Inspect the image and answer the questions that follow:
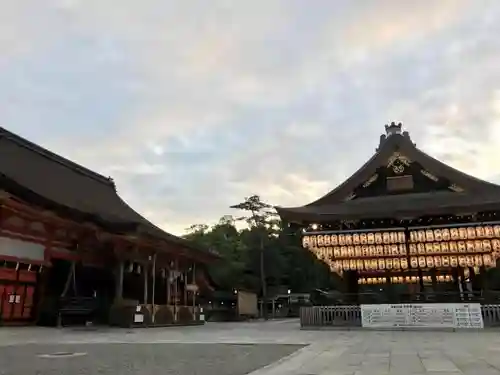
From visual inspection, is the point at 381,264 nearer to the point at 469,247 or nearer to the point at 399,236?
A: the point at 399,236

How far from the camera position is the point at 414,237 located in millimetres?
19516

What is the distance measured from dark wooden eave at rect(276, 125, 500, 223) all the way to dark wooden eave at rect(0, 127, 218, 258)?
7.64 m

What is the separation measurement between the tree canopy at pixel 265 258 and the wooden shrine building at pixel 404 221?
21.0m

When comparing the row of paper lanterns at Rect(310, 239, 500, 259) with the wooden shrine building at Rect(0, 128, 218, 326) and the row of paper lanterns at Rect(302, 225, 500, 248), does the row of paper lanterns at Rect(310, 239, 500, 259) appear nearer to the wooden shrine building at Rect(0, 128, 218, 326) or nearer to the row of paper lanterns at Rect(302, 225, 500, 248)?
the row of paper lanterns at Rect(302, 225, 500, 248)

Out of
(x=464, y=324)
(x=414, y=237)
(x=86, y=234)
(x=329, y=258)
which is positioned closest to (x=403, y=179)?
(x=414, y=237)

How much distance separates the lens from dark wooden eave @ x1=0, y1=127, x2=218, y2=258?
19.9m

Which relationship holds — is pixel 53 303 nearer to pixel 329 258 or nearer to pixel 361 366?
pixel 329 258

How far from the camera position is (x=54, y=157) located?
2655 cm

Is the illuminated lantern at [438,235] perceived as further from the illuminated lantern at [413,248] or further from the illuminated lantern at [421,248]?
the illuminated lantern at [413,248]

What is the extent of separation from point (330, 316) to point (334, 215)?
13.3 ft

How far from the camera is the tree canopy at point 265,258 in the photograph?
4278 cm

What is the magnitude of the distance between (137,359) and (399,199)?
48.0ft

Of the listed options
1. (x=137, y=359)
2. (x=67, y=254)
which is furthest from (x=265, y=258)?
(x=137, y=359)

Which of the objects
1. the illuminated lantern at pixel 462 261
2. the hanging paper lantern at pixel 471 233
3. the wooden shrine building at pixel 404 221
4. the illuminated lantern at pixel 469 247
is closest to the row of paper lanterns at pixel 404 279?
the wooden shrine building at pixel 404 221
